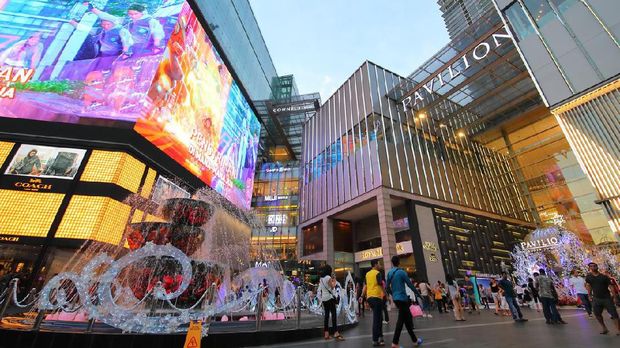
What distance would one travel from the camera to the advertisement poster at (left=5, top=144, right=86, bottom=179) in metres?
16.3

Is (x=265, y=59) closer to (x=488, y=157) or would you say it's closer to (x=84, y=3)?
(x=84, y=3)

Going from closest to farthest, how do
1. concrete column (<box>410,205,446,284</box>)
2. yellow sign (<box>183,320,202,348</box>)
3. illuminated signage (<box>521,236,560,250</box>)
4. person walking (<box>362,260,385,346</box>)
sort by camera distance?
yellow sign (<box>183,320,202,348</box>)
person walking (<box>362,260,385,346</box>)
illuminated signage (<box>521,236,560,250</box>)
concrete column (<box>410,205,446,284</box>)

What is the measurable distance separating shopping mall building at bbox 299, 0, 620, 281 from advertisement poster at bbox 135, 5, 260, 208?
9.38 meters

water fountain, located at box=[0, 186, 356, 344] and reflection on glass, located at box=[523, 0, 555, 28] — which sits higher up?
reflection on glass, located at box=[523, 0, 555, 28]

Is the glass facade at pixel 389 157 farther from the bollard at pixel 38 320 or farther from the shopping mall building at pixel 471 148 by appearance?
the bollard at pixel 38 320

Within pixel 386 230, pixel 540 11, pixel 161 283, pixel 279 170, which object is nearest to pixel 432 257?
pixel 386 230

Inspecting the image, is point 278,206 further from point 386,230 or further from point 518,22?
point 518,22

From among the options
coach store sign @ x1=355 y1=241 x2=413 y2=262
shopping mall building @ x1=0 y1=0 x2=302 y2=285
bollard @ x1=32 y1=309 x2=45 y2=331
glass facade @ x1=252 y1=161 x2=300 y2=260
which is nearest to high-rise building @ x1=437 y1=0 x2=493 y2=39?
coach store sign @ x1=355 y1=241 x2=413 y2=262

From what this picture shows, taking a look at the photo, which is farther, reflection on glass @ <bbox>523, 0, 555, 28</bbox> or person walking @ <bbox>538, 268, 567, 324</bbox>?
reflection on glass @ <bbox>523, 0, 555, 28</bbox>

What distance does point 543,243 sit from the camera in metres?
19.8

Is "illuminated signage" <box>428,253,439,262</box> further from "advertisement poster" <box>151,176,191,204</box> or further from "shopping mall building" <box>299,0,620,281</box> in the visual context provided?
"advertisement poster" <box>151,176,191,204</box>

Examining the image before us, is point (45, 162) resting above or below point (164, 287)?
above

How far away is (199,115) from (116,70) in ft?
20.0

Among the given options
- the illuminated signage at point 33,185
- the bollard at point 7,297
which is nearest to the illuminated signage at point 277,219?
the illuminated signage at point 33,185
